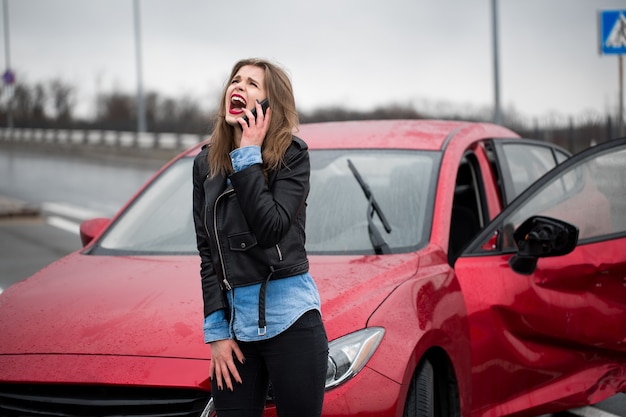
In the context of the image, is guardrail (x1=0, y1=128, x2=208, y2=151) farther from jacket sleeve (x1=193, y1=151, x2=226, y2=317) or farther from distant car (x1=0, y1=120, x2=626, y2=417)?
jacket sleeve (x1=193, y1=151, x2=226, y2=317)

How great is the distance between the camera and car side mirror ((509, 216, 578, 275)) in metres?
3.96

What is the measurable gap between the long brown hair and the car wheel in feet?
3.93

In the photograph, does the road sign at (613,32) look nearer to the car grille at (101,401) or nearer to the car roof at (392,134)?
the car roof at (392,134)

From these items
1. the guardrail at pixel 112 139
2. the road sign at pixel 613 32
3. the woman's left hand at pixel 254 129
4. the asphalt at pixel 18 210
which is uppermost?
the road sign at pixel 613 32

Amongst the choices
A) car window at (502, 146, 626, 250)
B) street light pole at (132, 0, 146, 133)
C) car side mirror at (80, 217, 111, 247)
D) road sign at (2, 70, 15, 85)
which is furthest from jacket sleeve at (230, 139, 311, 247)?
road sign at (2, 70, 15, 85)

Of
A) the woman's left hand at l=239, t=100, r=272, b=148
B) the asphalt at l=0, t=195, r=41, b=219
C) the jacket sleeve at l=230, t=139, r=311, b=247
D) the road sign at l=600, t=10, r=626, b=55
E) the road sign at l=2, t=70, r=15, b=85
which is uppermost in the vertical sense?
the road sign at l=2, t=70, r=15, b=85

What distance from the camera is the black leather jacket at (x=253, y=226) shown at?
2580 millimetres

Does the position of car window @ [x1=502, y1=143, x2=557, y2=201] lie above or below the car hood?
above

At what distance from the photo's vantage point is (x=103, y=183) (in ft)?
75.5

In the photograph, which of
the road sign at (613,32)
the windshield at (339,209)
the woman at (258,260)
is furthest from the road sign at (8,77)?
→ the woman at (258,260)

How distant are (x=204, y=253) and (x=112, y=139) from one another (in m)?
37.7

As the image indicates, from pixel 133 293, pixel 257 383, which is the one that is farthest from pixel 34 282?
pixel 257 383

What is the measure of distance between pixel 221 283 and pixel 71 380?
2.54 ft

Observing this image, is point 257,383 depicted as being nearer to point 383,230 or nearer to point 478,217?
point 383,230
